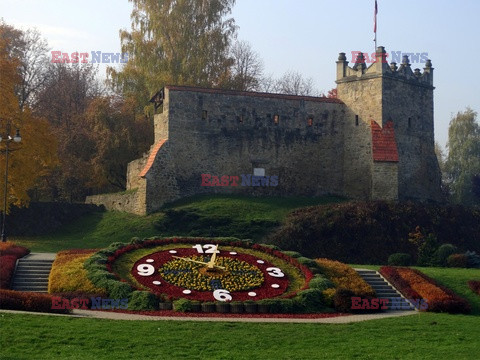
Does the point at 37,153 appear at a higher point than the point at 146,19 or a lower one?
lower

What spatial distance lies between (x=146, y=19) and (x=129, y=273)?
3336 cm

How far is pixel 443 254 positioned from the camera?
3659 centimetres

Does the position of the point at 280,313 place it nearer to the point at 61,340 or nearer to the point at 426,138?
the point at 61,340

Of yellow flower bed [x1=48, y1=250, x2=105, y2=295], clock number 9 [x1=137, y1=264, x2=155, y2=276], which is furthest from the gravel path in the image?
clock number 9 [x1=137, y1=264, x2=155, y2=276]

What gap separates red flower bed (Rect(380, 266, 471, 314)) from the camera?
26719 millimetres

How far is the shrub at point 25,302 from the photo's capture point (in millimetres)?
22547

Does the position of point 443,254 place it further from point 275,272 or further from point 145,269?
point 145,269

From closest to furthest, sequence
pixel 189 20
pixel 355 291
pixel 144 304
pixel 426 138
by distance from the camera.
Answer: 1. pixel 144 304
2. pixel 355 291
3. pixel 426 138
4. pixel 189 20

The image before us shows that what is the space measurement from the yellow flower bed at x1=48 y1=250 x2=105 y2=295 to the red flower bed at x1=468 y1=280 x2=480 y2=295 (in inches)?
A: 479

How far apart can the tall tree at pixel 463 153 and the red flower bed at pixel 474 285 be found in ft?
135

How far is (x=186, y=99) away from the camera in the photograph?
1800 inches

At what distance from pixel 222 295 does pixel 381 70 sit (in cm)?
2328

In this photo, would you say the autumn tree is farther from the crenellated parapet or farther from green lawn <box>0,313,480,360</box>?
green lawn <box>0,313,480,360</box>

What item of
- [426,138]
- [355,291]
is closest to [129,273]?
[355,291]
